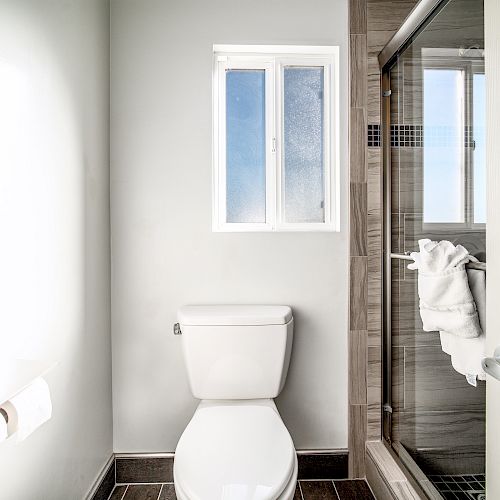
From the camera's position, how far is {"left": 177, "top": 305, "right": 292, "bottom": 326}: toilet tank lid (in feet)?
6.00

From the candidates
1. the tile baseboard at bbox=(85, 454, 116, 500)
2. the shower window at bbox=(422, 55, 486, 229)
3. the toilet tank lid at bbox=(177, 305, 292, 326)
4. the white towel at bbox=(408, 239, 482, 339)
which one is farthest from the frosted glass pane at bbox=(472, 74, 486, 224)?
the tile baseboard at bbox=(85, 454, 116, 500)

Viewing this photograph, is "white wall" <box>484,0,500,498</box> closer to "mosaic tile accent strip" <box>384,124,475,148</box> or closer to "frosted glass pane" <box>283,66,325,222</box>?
"mosaic tile accent strip" <box>384,124,475,148</box>

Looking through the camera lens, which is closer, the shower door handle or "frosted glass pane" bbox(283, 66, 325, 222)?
the shower door handle

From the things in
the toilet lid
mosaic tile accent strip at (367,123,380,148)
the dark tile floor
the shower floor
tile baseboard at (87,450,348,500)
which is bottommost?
the dark tile floor

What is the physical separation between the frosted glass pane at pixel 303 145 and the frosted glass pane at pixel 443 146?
0.61 m

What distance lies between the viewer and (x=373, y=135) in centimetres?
200

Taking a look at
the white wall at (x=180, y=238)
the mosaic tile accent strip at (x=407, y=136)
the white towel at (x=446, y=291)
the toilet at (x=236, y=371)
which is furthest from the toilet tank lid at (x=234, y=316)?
the mosaic tile accent strip at (x=407, y=136)

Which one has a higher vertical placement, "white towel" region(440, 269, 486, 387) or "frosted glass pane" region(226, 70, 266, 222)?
"frosted glass pane" region(226, 70, 266, 222)

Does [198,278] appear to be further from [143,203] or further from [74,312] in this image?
[74,312]

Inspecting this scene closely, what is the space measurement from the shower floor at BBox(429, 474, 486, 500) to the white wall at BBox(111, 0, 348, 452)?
2.21 feet

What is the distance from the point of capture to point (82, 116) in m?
1.70

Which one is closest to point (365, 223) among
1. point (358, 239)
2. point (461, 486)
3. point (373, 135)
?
point (358, 239)

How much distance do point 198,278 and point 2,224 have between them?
0.99 meters

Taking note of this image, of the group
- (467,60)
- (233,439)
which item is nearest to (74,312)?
(233,439)
